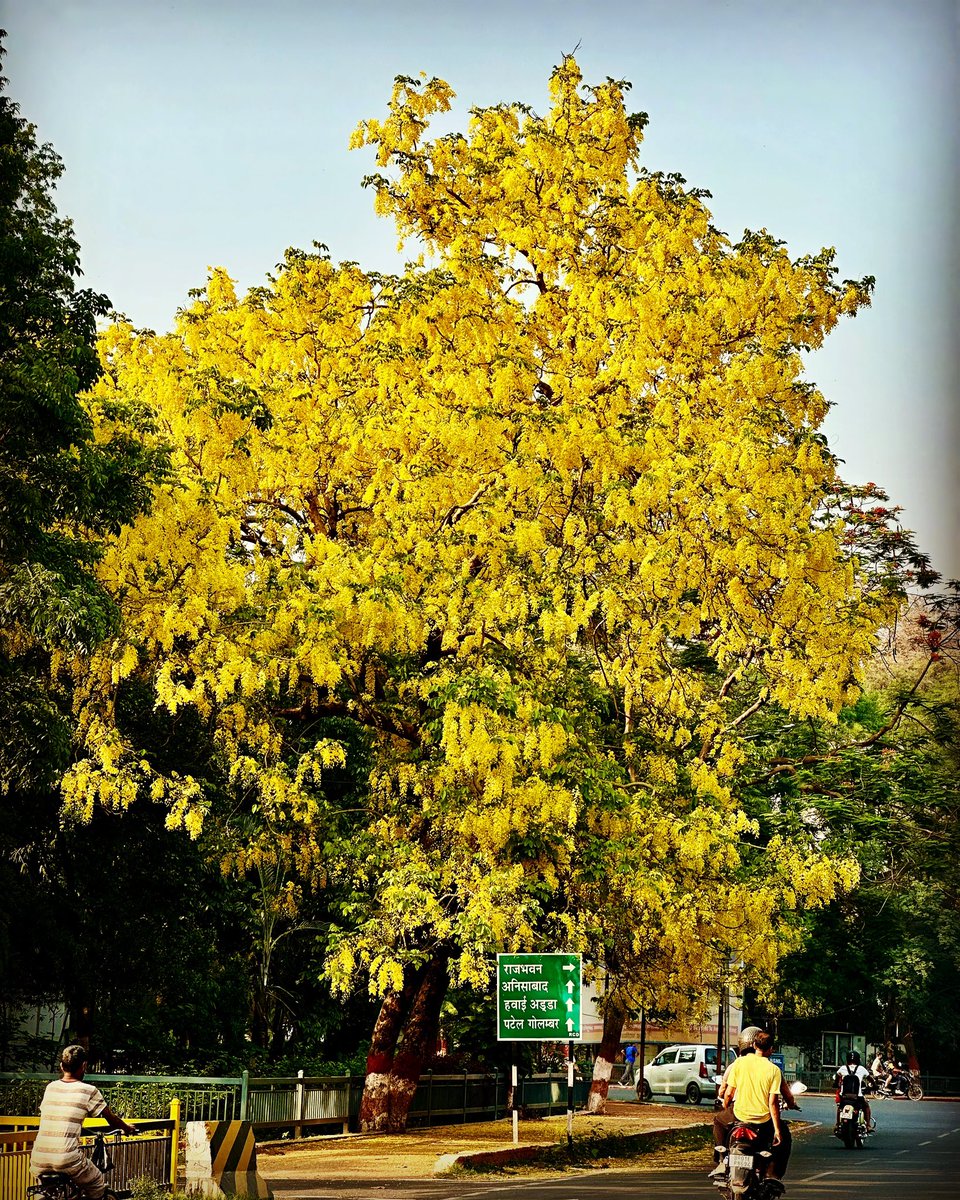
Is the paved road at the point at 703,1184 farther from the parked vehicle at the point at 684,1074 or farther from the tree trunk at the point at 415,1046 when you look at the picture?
the parked vehicle at the point at 684,1074

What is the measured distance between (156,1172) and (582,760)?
27.7ft

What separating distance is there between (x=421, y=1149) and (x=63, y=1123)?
1181cm

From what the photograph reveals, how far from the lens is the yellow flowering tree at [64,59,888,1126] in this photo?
61.4ft

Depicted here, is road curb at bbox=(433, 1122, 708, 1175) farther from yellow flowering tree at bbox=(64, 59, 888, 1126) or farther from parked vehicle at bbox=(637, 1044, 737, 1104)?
parked vehicle at bbox=(637, 1044, 737, 1104)

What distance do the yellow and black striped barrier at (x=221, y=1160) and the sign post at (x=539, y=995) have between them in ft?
18.1

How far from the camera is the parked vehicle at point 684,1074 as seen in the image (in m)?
39.9

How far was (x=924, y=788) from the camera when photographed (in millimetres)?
32750

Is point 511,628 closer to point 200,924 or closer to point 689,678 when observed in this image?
point 689,678

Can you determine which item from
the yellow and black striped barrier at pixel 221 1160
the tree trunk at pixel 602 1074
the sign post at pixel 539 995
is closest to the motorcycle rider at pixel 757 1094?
the yellow and black striped barrier at pixel 221 1160

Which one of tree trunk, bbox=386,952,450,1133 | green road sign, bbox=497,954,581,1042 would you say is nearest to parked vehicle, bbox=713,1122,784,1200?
green road sign, bbox=497,954,581,1042

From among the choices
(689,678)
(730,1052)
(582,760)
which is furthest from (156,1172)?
(730,1052)

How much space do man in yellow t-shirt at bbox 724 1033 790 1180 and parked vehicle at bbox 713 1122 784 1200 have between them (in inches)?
2.5

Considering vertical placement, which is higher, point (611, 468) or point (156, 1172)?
point (611, 468)

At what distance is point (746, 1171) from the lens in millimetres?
11164
